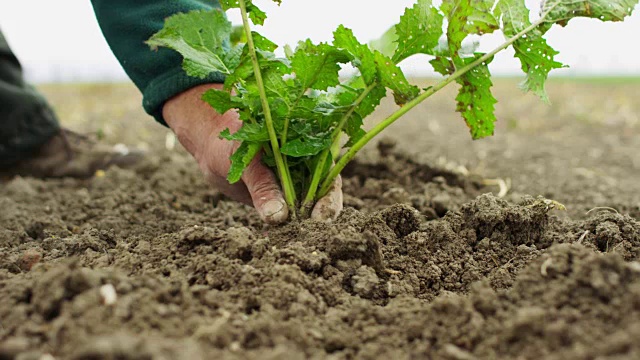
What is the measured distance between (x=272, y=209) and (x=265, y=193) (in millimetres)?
69

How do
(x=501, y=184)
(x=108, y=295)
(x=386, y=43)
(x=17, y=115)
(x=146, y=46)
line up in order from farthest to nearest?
(x=17, y=115), (x=501, y=184), (x=146, y=46), (x=386, y=43), (x=108, y=295)

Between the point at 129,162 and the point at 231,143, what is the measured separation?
6.49 feet

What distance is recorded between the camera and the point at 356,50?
5.96 feet

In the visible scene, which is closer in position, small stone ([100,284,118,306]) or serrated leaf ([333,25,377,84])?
small stone ([100,284,118,306])

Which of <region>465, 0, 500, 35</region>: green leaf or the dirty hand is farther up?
<region>465, 0, 500, 35</region>: green leaf

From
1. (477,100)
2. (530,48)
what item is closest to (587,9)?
(530,48)

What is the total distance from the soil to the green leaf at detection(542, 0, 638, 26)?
60cm

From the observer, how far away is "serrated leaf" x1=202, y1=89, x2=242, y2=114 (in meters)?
1.85

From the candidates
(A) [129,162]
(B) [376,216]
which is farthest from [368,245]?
(A) [129,162]

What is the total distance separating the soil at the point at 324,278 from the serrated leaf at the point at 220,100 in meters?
0.40

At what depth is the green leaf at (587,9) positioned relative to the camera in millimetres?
1834

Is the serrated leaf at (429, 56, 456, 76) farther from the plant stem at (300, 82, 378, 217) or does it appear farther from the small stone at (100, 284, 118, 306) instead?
the small stone at (100, 284, 118, 306)

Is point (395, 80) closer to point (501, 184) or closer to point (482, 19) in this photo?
point (482, 19)

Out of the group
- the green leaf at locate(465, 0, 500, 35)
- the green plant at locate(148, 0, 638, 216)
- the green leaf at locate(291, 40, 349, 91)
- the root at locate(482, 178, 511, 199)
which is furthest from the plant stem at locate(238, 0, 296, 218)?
the root at locate(482, 178, 511, 199)
